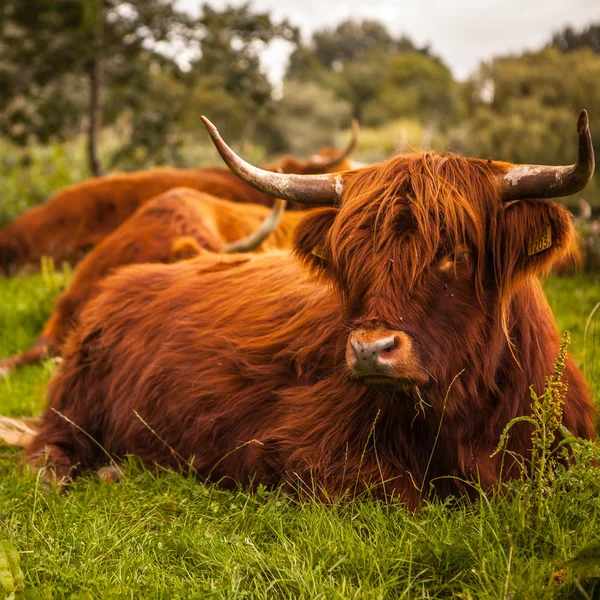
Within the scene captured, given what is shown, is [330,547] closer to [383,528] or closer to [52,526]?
[383,528]

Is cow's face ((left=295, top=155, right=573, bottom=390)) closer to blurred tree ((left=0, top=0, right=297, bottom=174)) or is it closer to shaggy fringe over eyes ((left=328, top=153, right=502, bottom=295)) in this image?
shaggy fringe over eyes ((left=328, top=153, right=502, bottom=295))

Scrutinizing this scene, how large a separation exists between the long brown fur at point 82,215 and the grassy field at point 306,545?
5385 millimetres

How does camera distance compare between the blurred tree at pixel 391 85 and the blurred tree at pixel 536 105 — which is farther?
the blurred tree at pixel 391 85

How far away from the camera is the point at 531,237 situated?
2.80 metres

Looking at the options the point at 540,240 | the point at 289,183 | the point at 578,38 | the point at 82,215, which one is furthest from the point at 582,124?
the point at 578,38

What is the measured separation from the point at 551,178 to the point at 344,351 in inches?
38.7

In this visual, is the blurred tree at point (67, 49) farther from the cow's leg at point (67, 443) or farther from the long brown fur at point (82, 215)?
the cow's leg at point (67, 443)

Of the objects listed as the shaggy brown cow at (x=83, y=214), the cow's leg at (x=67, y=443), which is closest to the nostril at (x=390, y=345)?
the cow's leg at (x=67, y=443)

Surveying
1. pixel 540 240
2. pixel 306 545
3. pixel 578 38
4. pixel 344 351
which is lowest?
pixel 306 545

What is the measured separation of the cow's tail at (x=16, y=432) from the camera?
4109mm

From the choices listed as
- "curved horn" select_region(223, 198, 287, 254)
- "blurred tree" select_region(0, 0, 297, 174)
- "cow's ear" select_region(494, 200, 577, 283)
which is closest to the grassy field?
"cow's ear" select_region(494, 200, 577, 283)

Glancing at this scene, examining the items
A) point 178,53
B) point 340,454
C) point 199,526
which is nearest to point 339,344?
point 340,454

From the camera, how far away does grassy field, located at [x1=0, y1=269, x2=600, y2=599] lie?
2.23 m

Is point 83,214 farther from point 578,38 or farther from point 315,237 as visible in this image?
point 578,38
